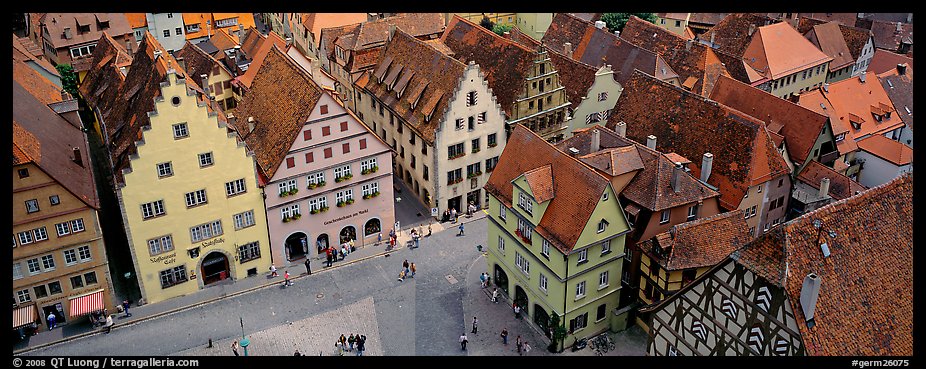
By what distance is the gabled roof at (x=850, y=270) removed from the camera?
34406 mm

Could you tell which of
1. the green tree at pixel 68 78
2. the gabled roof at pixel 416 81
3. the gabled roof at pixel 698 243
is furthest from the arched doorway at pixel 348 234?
the green tree at pixel 68 78

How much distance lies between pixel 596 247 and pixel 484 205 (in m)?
22.3

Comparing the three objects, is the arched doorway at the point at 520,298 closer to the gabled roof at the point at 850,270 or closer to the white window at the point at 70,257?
the gabled roof at the point at 850,270

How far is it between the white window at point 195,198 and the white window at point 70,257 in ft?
25.7

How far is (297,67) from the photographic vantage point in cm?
5944

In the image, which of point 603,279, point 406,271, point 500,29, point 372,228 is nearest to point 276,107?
point 372,228

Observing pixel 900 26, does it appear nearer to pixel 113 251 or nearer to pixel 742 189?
pixel 742 189

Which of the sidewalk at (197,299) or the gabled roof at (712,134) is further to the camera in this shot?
the gabled roof at (712,134)

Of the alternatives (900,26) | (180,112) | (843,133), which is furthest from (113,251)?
(900,26)

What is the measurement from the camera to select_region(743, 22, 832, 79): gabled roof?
281 feet

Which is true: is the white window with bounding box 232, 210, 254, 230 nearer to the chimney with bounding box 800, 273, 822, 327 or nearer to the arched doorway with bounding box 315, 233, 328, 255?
the arched doorway with bounding box 315, 233, 328, 255

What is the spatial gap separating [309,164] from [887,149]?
50474 mm

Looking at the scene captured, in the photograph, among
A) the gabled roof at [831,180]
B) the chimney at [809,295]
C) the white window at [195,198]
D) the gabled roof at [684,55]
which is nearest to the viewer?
the chimney at [809,295]

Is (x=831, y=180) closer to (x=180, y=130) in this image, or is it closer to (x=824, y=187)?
(x=824, y=187)
